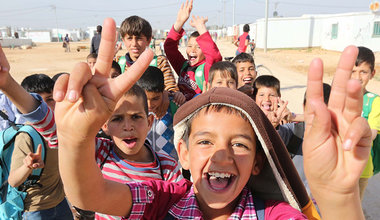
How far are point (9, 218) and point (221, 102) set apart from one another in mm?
1767

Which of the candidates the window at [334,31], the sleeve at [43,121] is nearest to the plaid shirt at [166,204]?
the sleeve at [43,121]

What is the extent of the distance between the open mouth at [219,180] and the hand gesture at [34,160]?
1289 mm

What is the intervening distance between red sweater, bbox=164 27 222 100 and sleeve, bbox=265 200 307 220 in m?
2.21

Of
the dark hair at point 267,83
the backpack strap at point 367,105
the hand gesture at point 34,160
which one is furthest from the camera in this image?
the dark hair at point 267,83

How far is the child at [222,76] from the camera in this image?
3.03m

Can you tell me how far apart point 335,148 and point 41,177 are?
211 cm

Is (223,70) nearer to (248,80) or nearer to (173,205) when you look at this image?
(248,80)

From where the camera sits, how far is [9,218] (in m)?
1.95

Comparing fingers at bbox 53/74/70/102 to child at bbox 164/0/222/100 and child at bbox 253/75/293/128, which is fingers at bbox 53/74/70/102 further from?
child at bbox 164/0/222/100

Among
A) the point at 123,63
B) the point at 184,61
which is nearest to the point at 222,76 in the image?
the point at 184,61

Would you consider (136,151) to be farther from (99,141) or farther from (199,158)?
(199,158)

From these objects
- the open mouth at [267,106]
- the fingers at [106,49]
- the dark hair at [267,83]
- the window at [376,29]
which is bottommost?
the open mouth at [267,106]

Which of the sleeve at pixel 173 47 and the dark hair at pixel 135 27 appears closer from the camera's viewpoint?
the dark hair at pixel 135 27

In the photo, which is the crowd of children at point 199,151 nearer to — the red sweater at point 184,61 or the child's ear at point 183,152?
the child's ear at point 183,152
